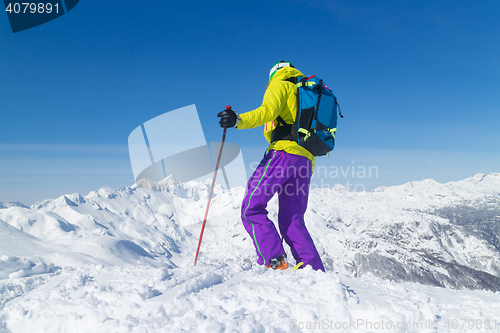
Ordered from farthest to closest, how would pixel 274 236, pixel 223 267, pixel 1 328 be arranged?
1. pixel 274 236
2. pixel 223 267
3. pixel 1 328

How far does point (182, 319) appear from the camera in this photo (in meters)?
2.36

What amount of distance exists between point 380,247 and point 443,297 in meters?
219

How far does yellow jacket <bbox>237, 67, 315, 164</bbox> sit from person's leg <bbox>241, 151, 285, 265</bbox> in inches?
11.1

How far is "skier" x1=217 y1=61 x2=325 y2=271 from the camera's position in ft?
15.6

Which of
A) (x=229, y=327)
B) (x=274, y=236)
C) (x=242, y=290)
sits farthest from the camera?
(x=274, y=236)

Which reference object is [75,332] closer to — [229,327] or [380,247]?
[229,327]

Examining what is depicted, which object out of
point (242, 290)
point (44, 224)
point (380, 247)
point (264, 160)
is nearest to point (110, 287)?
point (242, 290)

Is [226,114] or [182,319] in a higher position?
[226,114]

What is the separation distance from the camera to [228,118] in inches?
163

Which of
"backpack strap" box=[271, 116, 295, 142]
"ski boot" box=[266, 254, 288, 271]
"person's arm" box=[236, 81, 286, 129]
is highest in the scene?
A: "person's arm" box=[236, 81, 286, 129]

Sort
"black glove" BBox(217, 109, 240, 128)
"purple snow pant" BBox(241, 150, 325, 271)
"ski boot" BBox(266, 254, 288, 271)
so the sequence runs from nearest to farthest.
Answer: "black glove" BBox(217, 109, 240, 128)
"ski boot" BBox(266, 254, 288, 271)
"purple snow pant" BBox(241, 150, 325, 271)

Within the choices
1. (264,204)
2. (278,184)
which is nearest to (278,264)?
(264,204)
